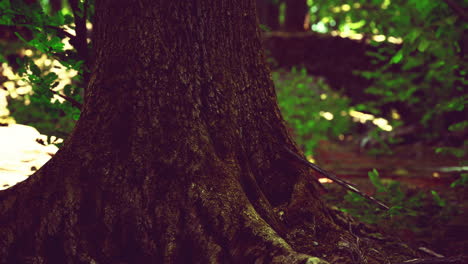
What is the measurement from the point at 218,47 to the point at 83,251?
1.49 metres

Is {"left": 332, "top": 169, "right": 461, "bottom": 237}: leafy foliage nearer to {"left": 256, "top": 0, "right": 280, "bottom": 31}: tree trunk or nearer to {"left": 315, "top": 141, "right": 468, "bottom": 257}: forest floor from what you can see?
{"left": 315, "top": 141, "right": 468, "bottom": 257}: forest floor

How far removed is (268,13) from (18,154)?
15051 millimetres

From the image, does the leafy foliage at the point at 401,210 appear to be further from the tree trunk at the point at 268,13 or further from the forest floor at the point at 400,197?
the tree trunk at the point at 268,13

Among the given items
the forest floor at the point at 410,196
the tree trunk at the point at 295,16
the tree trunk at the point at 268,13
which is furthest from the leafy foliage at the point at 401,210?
the tree trunk at the point at 268,13

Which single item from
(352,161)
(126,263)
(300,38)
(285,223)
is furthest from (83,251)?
(300,38)

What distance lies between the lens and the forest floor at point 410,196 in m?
3.49

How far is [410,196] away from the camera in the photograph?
4922 millimetres

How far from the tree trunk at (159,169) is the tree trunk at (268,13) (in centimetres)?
1483

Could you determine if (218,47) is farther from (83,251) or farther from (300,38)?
(300,38)

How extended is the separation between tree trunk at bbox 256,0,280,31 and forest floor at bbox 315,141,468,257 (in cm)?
899

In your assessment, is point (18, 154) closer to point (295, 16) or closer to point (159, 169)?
point (159, 169)

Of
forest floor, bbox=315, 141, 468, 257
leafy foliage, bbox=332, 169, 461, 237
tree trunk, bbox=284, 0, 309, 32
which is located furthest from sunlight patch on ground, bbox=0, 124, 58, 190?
tree trunk, bbox=284, 0, 309, 32

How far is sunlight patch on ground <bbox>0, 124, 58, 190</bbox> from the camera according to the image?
307 centimetres

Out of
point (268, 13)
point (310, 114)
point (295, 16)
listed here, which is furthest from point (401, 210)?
point (268, 13)
